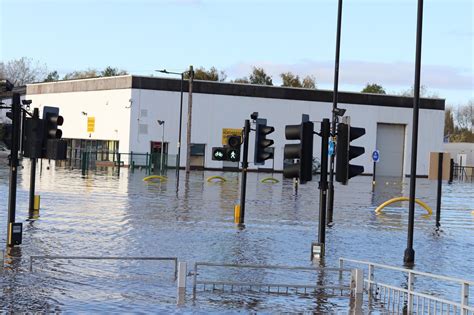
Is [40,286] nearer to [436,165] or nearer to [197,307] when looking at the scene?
[197,307]

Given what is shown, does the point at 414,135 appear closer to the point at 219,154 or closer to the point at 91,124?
the point at 219,154

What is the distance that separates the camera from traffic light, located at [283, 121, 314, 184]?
17.4 meters

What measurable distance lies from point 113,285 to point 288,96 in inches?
2965

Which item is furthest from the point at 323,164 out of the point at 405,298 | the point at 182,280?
the point at 182,280

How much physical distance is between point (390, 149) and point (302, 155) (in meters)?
75.7

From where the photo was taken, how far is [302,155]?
1745 centimetres

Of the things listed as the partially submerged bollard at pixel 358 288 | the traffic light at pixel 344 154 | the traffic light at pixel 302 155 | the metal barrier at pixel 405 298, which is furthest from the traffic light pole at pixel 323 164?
the partially submerged bollard at pixel 358 288

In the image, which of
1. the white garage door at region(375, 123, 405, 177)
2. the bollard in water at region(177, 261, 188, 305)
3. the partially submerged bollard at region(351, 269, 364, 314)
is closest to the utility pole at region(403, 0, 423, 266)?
the partially submerged bollard at region(351, 269, 364, 314)

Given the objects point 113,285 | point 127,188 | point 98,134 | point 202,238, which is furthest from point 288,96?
point 113,285

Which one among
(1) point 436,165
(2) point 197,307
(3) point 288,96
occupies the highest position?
(3) point 288,96

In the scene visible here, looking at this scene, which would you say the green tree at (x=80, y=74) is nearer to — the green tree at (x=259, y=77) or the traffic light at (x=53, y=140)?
the green tree at (x=259, y=77)

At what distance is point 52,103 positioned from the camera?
327 ft

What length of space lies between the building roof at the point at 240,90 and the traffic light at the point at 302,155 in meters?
67.6

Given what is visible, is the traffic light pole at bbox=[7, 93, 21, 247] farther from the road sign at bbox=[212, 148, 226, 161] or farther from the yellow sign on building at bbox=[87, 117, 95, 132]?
the yellow sign on building at bbox=[87, 117, 95, 132]
